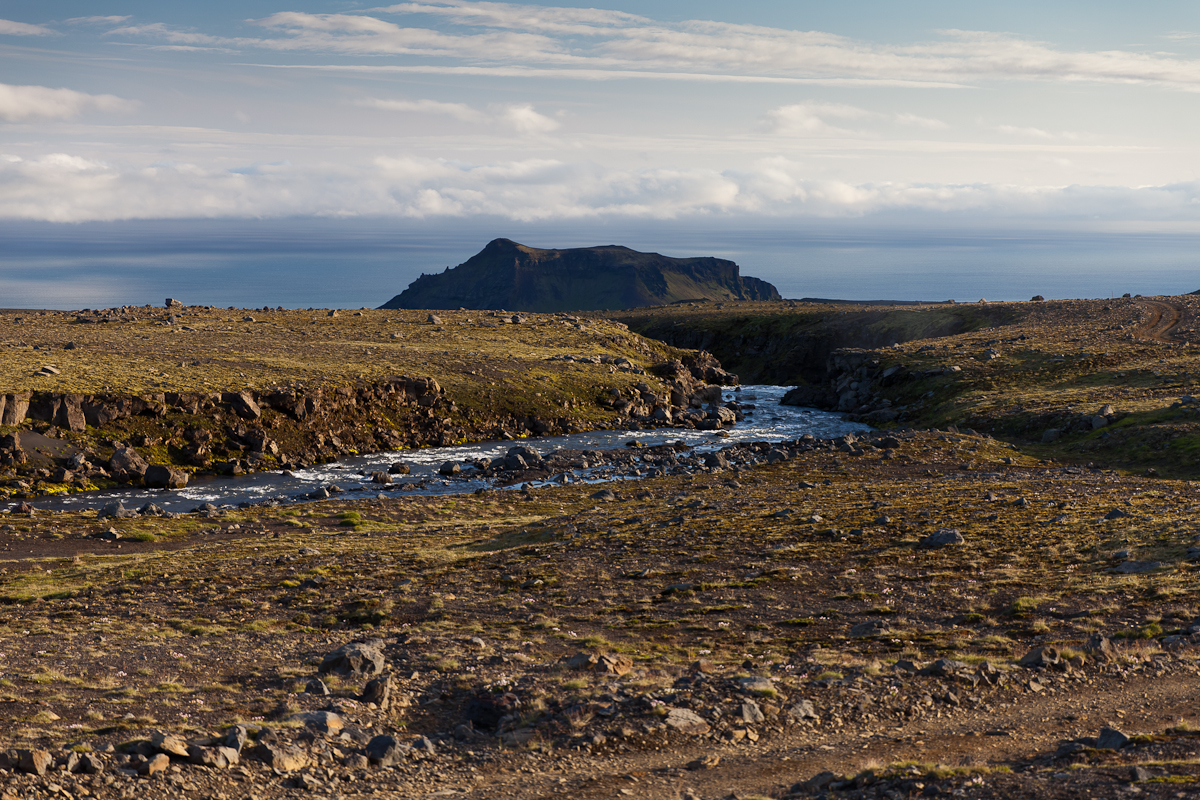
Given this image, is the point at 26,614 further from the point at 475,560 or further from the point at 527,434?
the point at 527,434

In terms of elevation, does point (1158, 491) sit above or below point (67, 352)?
below

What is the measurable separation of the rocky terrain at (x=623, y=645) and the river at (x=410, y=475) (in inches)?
176

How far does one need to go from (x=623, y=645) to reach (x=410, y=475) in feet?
125

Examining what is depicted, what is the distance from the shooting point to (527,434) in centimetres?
7469

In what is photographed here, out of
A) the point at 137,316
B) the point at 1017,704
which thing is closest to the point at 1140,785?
the point at 1017,704

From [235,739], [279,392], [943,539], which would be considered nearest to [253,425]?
[279,392]

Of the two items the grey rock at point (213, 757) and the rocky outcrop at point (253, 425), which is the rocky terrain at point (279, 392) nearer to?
the rocky outcrop at point (253, 425)

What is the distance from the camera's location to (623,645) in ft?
74.9

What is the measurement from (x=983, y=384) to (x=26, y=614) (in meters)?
78.7

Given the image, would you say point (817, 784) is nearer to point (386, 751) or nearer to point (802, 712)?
A: point (802, 712)

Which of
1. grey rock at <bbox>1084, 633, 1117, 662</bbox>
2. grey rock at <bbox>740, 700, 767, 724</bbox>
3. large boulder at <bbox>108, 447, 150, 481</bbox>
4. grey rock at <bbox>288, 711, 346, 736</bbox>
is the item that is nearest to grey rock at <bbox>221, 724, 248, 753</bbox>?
grey rock at <bbox>288, 711, 346, 736</bbox>

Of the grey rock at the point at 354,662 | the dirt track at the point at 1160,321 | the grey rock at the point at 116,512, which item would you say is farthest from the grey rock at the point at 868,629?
the dirt track at the point at 1160,321

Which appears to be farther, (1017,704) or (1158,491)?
(1158,491)

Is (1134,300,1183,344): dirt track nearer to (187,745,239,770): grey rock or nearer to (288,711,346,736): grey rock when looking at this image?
(288,711,346,736): grey rock
